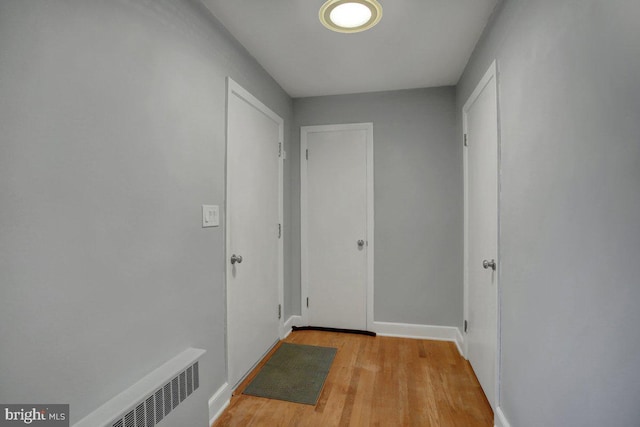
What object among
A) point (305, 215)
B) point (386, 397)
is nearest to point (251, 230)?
point (305, 215)

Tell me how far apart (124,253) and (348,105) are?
8.27 feet

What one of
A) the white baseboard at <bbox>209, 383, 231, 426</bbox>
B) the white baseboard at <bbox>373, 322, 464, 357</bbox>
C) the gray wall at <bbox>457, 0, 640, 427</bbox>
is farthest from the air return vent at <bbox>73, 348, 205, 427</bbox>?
the white baseboard at <bbox>373, 322, 464, 357</bbox>

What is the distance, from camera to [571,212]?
3.35 ft

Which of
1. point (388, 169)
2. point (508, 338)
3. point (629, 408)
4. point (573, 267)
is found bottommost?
point (508, 338)

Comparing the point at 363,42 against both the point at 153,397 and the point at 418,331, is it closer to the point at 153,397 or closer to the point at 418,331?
the point at 153,397

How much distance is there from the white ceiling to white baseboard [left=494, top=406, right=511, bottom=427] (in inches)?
90.0

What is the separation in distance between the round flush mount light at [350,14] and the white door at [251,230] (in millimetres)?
774

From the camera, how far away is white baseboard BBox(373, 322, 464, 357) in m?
2.91

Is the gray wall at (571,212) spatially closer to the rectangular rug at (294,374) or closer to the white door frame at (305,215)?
the rectangular rug at (294,374)

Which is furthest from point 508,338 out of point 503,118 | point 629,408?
point 503,118

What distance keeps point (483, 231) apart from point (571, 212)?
1.10m

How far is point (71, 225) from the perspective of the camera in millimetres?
1029

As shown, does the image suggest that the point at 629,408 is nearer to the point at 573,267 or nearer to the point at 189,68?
the point at 573,267

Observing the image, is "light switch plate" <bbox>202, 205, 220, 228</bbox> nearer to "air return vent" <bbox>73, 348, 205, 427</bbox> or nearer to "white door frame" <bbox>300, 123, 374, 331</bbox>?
"air return vent" <bbox>73, 348, 205, 427</bbox>
